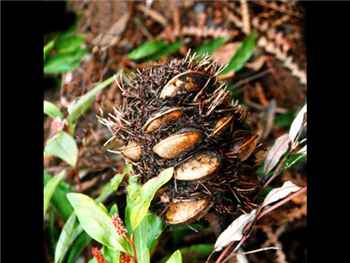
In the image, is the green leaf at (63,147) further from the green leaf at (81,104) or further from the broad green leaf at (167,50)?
the broad green leaf at (167,50)

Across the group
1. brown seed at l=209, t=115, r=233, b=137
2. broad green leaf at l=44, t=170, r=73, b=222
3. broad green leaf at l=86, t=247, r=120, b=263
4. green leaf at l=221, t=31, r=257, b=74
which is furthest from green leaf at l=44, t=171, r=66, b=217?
green leaf at l=221, t=31, r=257, b=74

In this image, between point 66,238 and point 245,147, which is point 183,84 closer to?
point 245,147

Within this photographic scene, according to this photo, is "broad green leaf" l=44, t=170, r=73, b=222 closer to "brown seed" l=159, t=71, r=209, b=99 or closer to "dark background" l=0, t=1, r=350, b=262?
"dark background" l=0, t=1, r=350, b=262

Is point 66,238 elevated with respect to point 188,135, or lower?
lower

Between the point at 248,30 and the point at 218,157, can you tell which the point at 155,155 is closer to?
the point at 218,157

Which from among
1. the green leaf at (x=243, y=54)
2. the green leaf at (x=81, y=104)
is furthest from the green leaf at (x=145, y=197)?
the green leaf at (x=243, y=54)

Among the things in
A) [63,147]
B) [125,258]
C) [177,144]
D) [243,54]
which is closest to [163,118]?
[177,144]
